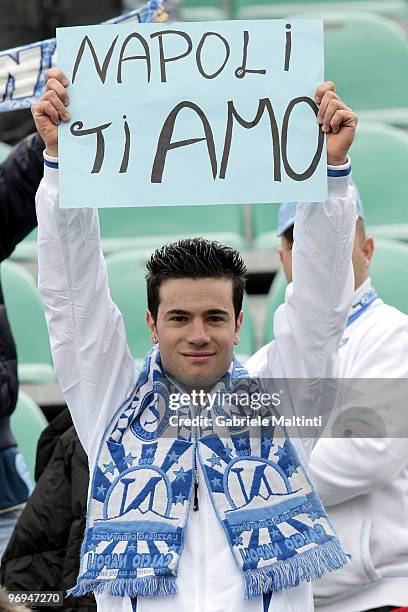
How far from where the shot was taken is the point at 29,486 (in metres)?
3.53

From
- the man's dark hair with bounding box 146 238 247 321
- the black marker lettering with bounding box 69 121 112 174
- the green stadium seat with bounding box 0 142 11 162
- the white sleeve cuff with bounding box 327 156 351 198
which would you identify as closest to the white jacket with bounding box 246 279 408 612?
the man's dark hair with bounding box 146 238 247 321

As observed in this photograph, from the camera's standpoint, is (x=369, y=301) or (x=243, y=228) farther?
(x=243, y=228)

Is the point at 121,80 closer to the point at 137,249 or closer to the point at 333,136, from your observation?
the point at 333,136

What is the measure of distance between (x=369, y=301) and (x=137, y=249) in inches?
76.7

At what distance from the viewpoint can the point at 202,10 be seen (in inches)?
256

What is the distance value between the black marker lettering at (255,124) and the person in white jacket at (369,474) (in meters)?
0.49

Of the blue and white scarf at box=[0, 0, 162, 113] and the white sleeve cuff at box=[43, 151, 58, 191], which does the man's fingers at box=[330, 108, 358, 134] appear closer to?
the white sleeve cuff at box=[43, 151, 58, 191]

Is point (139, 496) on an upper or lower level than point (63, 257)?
lower

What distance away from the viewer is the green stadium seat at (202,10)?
6.40 metres

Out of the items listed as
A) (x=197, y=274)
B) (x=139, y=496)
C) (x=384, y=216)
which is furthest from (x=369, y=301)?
(x=384, y=216)

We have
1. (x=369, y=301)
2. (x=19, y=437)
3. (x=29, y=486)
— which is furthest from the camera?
(x=19, y=437)

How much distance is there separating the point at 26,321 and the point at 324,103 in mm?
2479

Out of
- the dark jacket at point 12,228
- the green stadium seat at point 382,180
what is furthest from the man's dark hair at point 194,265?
the green stadium seat at point 382,180

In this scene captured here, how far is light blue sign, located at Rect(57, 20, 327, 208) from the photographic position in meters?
2.52
